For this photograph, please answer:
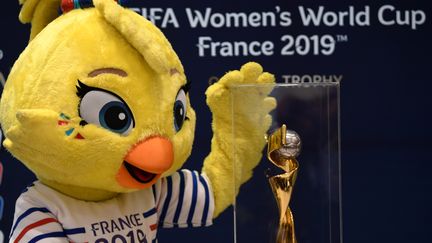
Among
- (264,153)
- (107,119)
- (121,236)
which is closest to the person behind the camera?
(107,119)

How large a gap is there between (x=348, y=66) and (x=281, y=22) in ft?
0.75

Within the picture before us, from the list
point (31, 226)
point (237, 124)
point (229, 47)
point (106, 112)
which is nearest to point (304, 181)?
point (237, 124)

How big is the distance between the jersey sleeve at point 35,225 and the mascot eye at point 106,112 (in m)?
0.20

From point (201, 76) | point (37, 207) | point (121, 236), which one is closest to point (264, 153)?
point (121, 236)

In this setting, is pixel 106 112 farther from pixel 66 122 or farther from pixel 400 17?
pixel 400 17

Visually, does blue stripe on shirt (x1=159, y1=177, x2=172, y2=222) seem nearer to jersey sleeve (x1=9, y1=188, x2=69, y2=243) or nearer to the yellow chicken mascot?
the yellow chicken mascot

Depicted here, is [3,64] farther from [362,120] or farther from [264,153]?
[362,120]

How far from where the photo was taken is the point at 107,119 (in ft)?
3.80

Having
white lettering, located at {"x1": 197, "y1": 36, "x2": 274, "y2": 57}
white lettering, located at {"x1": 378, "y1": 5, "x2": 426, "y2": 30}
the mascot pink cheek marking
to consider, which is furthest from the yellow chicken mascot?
white lettering, located at {"x1": 378, "y1": 5, "x2": 426, "y2": 30}

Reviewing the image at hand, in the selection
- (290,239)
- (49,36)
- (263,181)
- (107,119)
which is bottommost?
(290,239)

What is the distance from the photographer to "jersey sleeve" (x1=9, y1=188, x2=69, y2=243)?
119 cm

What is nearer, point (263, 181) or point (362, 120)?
point (263, 181)

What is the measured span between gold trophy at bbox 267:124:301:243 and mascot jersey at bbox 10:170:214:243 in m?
0.23

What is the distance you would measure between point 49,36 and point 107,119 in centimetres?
18
